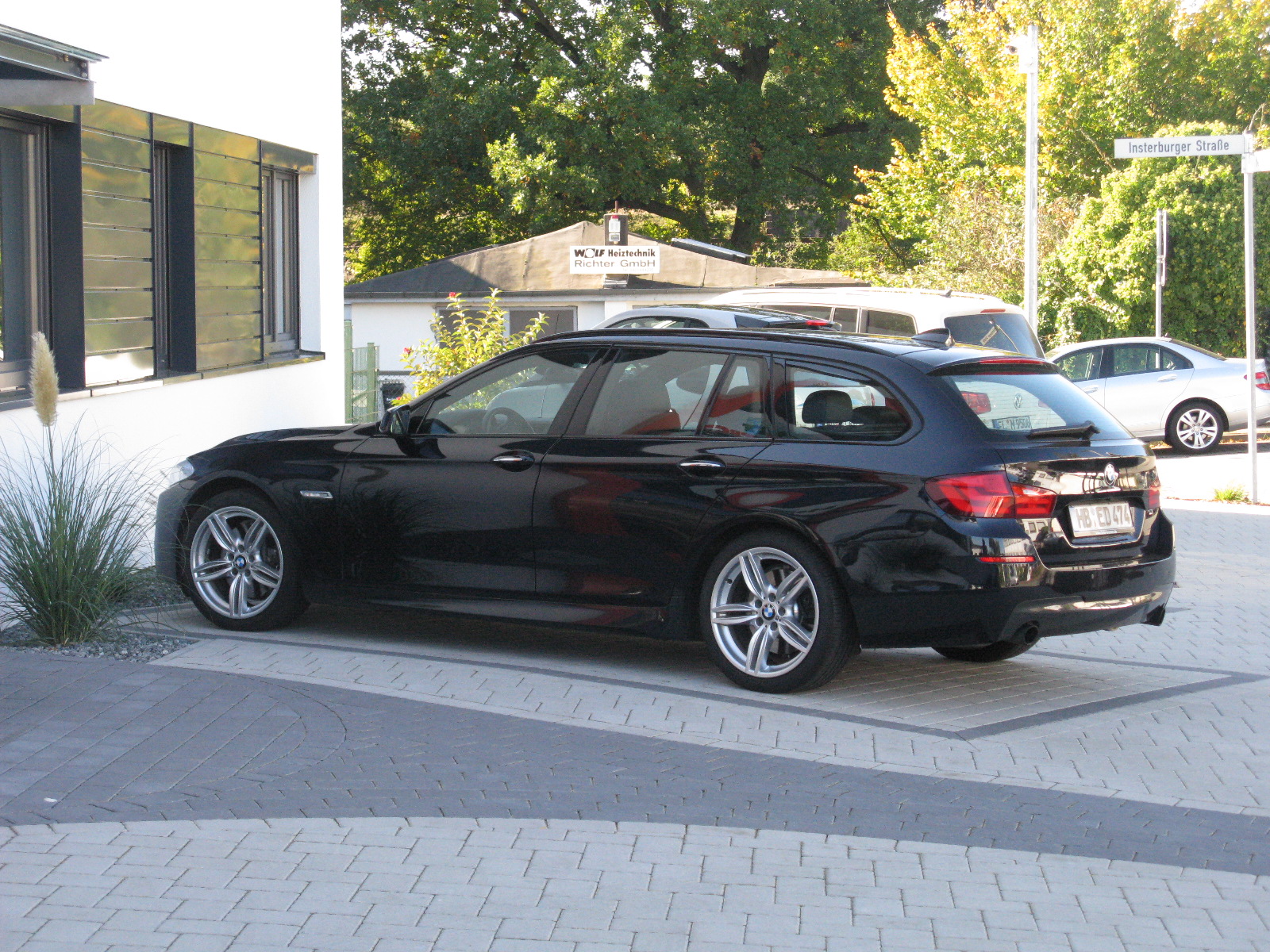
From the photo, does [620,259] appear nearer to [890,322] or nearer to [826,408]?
[890,322]

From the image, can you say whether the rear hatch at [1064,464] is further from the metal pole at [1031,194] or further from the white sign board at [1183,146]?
the metal pole at [1031,194]

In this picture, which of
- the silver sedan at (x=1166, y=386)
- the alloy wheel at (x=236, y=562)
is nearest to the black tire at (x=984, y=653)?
the alloy wheel at (x=236, y=562)

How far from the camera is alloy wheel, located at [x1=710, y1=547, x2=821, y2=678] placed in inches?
273

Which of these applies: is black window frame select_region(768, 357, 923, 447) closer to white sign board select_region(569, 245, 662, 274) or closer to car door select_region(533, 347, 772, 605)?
car door select_region(533, 347, 772, 605)

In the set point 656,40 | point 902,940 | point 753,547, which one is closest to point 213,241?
point 753,547

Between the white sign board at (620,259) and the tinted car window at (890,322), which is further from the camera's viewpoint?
the white sign board at (620,259)

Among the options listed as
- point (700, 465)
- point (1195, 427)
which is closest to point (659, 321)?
point (700, 465)

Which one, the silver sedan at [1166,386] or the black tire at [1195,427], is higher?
the silver sedan at [1166,386]

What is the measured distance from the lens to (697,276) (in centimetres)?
2995

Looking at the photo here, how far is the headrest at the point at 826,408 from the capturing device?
7082 millimetres

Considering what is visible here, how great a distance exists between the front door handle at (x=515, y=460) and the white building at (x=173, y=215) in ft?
8.75

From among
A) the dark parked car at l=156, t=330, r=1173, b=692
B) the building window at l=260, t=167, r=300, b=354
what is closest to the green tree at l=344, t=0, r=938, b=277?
the building window at l=260, t=167, r=300, b=354

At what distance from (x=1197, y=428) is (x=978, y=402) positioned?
1608cm

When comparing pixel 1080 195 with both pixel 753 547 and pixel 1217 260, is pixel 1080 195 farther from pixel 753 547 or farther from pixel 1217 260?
pixel 753 547
